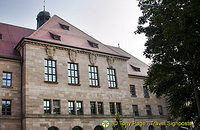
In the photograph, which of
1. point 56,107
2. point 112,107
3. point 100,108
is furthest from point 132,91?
point 56,107

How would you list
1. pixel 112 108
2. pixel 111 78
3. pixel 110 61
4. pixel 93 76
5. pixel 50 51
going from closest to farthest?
pixel 50 51, pixel 93 76, pixel 112 108, pixel 111 78, pixel 110 61

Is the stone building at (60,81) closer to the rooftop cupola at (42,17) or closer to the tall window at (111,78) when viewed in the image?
the tall window at (111,78)

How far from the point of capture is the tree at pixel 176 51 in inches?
511

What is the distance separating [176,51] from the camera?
50.6ft

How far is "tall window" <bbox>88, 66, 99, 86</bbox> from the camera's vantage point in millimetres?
28750

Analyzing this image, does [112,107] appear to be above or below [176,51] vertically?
below

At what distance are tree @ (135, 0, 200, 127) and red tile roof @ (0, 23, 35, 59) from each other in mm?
14363

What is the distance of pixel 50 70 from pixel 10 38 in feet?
24.2

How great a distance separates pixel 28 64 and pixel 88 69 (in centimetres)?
766

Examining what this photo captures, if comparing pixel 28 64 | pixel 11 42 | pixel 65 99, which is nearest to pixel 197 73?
pixel 65 99

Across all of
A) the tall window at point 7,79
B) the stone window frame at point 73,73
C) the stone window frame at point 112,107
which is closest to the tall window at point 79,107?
the stone window frame at point 73,73

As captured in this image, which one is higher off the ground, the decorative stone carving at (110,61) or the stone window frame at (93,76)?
the decorative stone carving at (110,61)

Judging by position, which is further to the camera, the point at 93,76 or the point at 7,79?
the point at 93,76

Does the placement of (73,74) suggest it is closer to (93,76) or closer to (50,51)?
(93,76)
